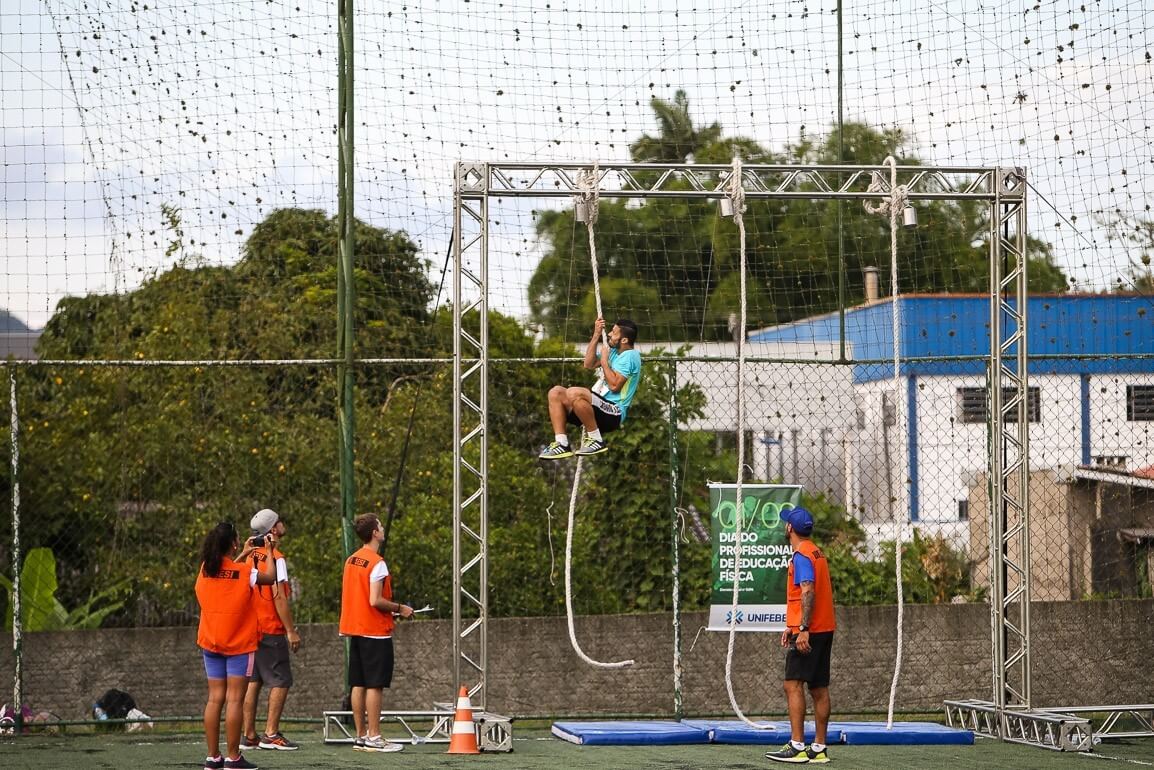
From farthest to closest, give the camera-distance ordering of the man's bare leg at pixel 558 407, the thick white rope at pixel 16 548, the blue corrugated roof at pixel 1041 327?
the blue corrugated roof at pixel 1041 327, the thick white rope at pixel 16 548, the man's bare leg at pixel 558 407

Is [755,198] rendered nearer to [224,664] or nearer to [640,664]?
[640,664]

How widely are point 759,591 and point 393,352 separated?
18.7 ft

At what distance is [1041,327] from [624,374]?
737 cm

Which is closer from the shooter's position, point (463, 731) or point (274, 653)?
point (463, 731)

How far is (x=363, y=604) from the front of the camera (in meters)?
9.95

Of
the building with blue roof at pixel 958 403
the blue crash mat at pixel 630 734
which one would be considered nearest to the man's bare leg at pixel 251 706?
the blue crash mat at pixel 630 734

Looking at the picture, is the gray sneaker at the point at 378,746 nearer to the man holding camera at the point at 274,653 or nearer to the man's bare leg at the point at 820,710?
the man holding camera at the point at 274,653

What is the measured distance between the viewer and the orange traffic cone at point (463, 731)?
32.4 ft

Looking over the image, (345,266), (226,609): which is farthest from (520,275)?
(226,609)

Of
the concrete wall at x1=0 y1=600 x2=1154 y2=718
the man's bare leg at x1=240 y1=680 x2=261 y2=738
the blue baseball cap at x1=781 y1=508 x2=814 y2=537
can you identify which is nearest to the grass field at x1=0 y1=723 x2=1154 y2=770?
the man's bare leg at x1=240 y1=680 x2=261 y2=738

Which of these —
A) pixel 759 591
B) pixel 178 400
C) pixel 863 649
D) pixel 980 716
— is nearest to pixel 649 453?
pixel 759 591

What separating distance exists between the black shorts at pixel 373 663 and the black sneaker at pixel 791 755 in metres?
2.55

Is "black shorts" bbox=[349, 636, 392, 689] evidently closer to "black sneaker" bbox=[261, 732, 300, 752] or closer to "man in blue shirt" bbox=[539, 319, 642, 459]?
"black sneaker" bbox=[261, 732, 300, 752]

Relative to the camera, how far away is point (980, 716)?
11.7 meters
